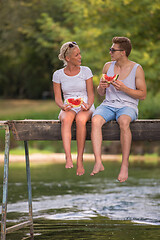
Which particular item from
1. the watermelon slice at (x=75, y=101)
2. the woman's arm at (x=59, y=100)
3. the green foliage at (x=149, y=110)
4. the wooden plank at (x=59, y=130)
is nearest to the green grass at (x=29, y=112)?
the green foliage at (x=149, y=110)

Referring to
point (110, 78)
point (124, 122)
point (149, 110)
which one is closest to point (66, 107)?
point (110, 78)

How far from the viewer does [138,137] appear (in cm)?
688

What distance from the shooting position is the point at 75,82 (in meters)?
7.14

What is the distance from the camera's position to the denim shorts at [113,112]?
6.84 meters

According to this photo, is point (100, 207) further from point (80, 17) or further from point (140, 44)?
point (80, 17)

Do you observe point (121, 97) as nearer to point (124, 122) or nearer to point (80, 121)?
point (124, 122)

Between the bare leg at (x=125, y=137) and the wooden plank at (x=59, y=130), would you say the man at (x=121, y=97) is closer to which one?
the bare leg at (x=125, y=137)

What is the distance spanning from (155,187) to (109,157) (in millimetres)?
6763

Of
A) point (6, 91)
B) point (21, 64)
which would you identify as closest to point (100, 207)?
point (21, 64)

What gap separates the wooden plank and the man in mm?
111

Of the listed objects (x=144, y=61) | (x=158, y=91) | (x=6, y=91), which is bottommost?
(x=6, y=91)

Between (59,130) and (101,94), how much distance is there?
2.13ft

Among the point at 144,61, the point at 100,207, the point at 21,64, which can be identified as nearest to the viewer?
the point at 100,207

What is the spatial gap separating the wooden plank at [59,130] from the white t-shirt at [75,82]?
41cm
